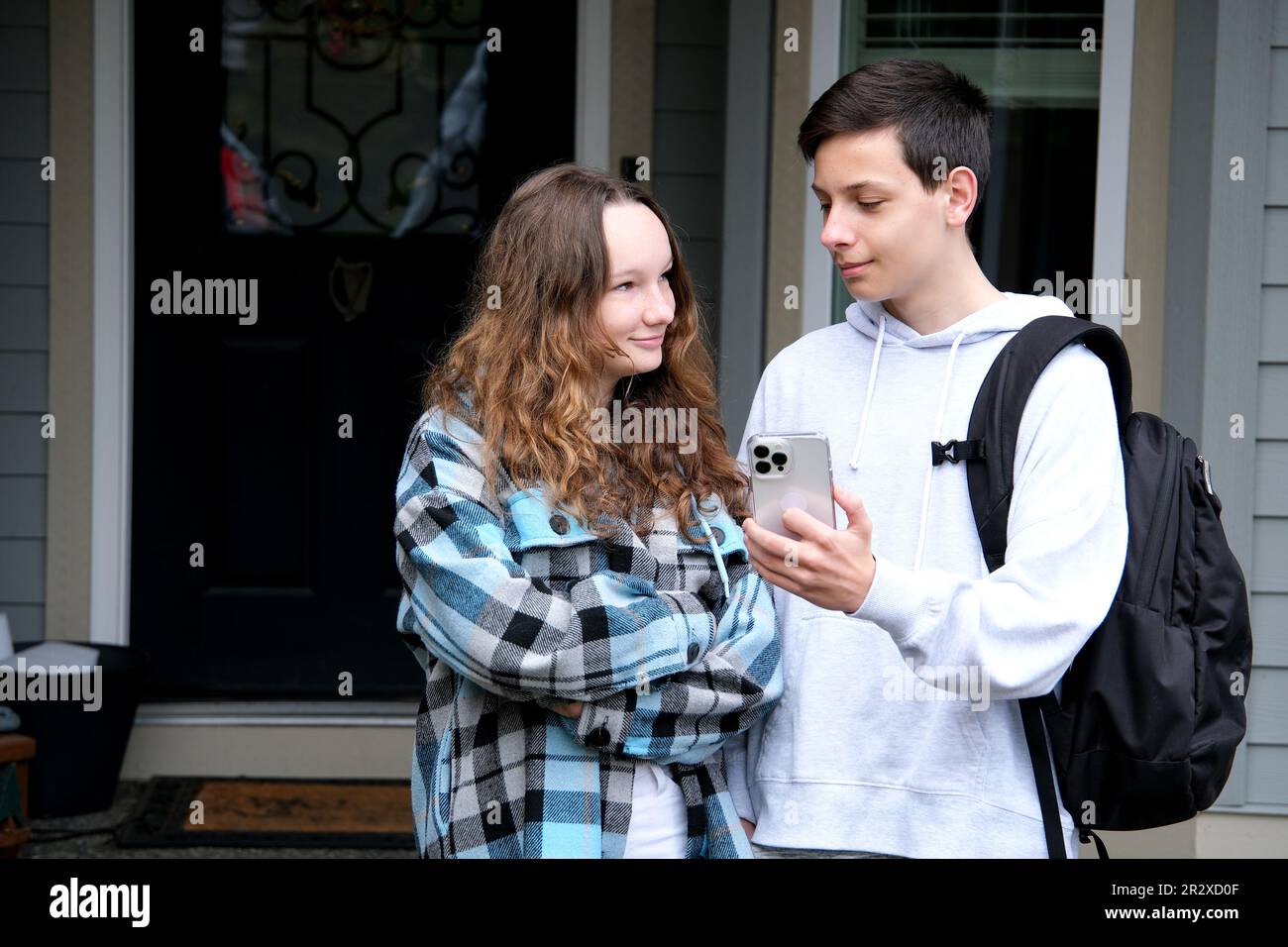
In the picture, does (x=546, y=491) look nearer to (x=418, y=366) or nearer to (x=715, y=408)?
(x=715, y=408)

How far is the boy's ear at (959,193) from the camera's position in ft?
5.89

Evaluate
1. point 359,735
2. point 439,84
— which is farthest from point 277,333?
point 359,735

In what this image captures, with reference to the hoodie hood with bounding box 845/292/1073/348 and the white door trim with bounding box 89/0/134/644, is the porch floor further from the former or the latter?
the hoodie hood with bounding box 845/292/1073/348

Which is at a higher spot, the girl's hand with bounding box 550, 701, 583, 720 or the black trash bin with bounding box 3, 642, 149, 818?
the girl's hand with bounding box 550, 701, 583, 720

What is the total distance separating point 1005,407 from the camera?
165 cm

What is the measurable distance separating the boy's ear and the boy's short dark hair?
0.04 feet

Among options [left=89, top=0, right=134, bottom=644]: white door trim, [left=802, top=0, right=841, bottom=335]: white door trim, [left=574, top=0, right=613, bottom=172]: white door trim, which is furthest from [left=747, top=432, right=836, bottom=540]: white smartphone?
[left=89, top=0, right=134, bottom=644]: white door trim

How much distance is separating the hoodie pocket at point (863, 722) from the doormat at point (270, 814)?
2701 millimetres

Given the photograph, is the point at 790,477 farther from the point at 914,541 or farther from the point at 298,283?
the point at 298,283

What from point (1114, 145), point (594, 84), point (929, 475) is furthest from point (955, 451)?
point (594, 84)

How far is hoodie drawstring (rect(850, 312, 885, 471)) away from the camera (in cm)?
179

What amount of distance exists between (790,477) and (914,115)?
522 millimetres

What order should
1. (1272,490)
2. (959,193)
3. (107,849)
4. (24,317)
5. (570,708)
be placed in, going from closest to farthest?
(570,708)
(959,193)
(1272,490)
(107,849)
(24,317)
